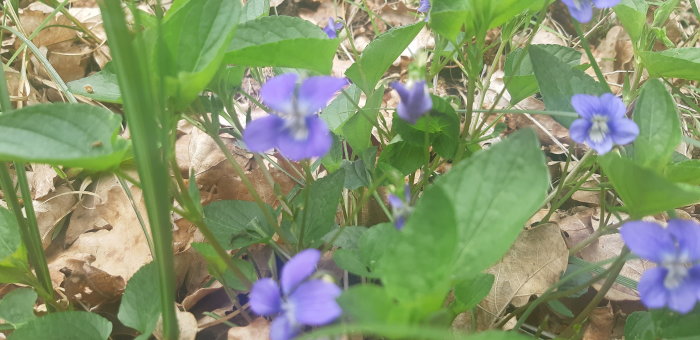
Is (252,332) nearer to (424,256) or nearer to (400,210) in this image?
(400,210)

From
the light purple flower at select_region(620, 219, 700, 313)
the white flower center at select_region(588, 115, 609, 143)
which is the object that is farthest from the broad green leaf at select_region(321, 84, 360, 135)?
the light purple flower at select_region(620, 219, 700, 313)

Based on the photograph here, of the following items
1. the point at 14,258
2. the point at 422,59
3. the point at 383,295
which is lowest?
the point at 14,258

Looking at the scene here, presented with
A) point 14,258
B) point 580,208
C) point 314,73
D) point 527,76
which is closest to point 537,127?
point 580,208

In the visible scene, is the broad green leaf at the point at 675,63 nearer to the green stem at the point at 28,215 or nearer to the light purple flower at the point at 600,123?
the light purple flower at the point at 600,123

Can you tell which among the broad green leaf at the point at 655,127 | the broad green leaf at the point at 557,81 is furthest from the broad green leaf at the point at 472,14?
the broad green leaf at the point at 655,127

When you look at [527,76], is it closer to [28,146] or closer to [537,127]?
[537,127]

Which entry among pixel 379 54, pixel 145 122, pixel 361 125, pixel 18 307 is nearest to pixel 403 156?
pixel 361 125
